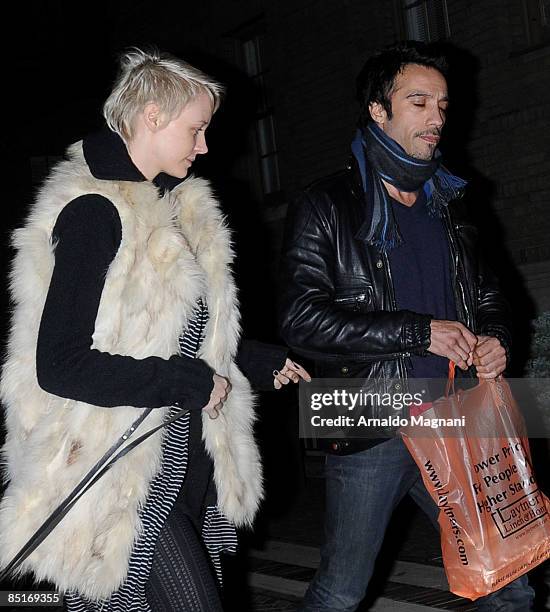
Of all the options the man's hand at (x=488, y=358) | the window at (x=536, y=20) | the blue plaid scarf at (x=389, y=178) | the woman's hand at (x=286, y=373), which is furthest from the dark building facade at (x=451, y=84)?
the woman's hand at (x=286, y=373)

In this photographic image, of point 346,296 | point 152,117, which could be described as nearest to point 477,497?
point 346,296

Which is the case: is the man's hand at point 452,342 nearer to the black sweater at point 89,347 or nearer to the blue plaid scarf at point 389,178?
the blue plaid scarf at point 389,178

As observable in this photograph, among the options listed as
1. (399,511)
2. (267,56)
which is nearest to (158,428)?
(399,511)

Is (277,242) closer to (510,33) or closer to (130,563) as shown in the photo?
(510,33)

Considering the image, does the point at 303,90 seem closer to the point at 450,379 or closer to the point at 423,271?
the point at 423,271

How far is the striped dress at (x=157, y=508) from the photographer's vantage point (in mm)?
2721

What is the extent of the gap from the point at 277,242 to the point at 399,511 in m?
4.94

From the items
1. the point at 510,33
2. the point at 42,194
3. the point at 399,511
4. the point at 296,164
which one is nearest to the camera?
the point at 42,194

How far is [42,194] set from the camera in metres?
2.82

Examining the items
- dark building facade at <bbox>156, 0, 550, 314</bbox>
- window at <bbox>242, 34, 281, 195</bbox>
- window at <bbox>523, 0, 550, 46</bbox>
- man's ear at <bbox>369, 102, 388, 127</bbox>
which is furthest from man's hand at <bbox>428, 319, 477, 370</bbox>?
window at <bbox>242, 34, 281, 195</bbox>

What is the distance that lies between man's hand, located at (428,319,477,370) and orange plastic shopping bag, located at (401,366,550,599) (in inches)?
5.9

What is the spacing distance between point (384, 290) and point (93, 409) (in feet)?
3.96

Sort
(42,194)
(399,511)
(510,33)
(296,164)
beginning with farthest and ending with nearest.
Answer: (296,164), (510,33), (399,511), (42,194)

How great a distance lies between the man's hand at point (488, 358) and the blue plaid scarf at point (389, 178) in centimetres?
46
